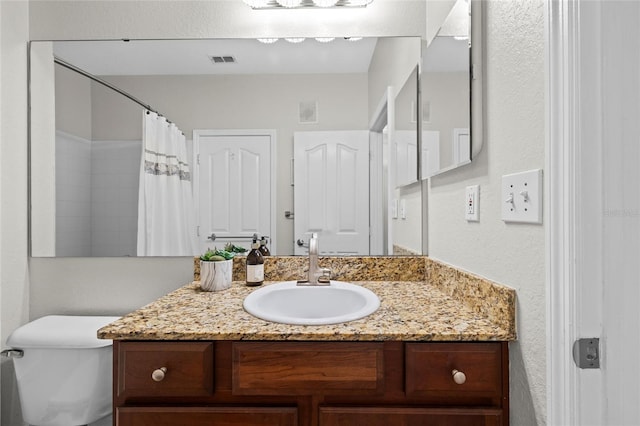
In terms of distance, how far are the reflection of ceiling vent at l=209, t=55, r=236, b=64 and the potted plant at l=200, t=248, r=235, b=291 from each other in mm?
901

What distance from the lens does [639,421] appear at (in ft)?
2.47

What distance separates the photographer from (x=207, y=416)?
3.38 feet

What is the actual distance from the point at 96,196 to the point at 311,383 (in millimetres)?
1394

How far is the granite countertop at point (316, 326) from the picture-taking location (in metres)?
1.01

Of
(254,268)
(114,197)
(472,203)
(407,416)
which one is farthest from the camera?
(114,197)

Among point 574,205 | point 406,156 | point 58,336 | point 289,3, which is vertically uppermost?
point 289,3

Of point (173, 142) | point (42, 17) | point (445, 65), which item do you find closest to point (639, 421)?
point (445, 65)

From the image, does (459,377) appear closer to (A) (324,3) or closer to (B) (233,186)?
(B) (233,186)

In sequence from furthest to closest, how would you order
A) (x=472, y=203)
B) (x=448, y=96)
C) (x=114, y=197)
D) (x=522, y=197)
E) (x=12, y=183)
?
→ (x=114, y=197)
(x=12, y=183)
(x=448, y=96)
(x=472, y=203)
(x=522, y=197)

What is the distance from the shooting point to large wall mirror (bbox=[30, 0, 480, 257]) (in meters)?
1.76

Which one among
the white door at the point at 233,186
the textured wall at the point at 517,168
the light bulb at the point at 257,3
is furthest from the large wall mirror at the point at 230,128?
the textured wall at the point at 517,168

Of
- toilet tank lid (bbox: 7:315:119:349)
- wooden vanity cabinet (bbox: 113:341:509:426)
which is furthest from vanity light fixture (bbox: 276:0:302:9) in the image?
toilet tank lid (bbox: 7:315:119:349)

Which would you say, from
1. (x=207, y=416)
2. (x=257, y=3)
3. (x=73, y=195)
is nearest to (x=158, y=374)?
(x=207, y=416)

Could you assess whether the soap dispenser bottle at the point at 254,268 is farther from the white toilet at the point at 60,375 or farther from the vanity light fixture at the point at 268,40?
the vanity light fixture at the point at 268,40
